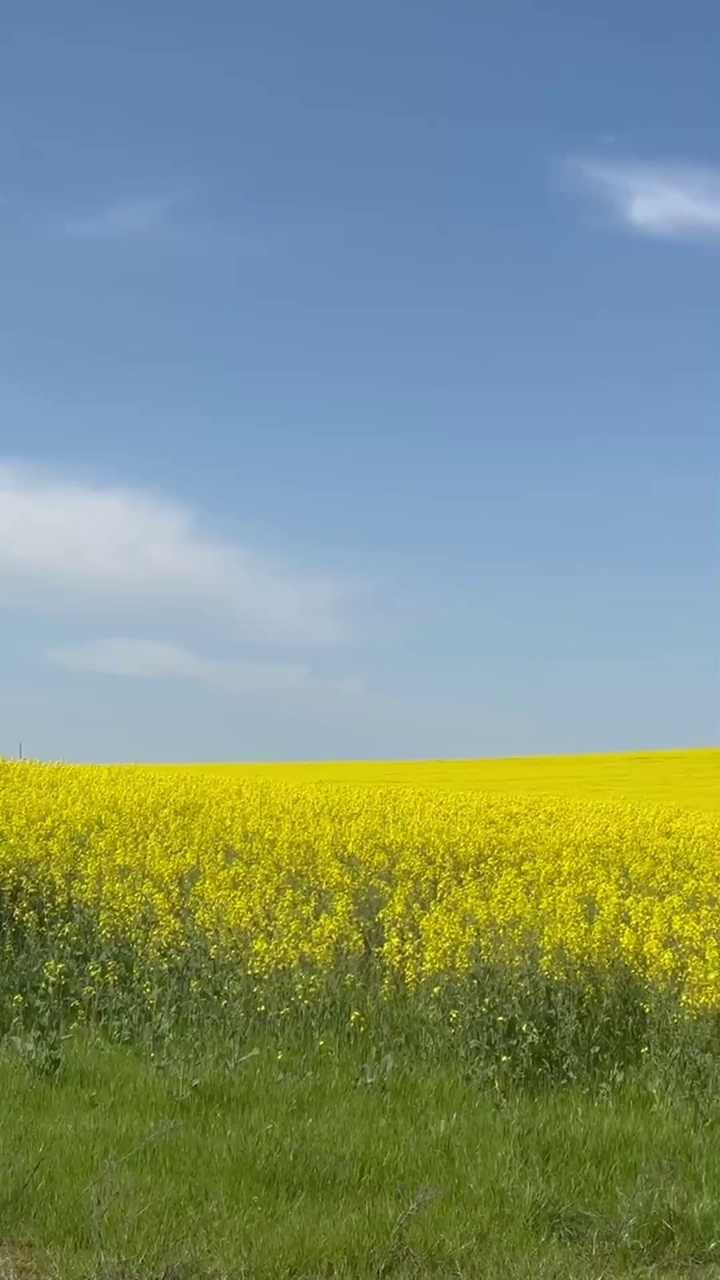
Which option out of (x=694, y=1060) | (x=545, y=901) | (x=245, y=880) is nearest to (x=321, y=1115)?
(x=694, y=1060)

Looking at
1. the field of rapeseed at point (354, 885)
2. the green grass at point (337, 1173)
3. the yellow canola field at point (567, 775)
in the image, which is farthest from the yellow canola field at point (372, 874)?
the yellow canola field at point (567, 775)

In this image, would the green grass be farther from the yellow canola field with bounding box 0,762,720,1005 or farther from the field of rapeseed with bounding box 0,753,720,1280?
the yellow canola field with bounding box 0,762,720,1005

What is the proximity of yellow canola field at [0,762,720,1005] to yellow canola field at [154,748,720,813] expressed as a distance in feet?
32.7

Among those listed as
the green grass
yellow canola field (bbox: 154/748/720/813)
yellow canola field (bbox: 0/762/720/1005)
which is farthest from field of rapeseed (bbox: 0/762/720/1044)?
yellow canola field (bbox: 154/748/720/813)

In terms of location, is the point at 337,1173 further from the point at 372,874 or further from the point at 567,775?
the point at 567,775

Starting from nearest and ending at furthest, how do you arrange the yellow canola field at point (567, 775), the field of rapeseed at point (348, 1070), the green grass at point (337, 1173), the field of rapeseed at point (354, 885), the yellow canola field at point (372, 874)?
the green grass at point (337, 1173)
the field of rapeseed at point (348, 1070)
the field of rapeseed at point (354, 885)
the yellow canola field at point (372, 874)
the yellow canola field at point (567, 775)

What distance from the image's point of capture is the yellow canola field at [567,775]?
35562 mm

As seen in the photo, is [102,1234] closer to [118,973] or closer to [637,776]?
[118,973]

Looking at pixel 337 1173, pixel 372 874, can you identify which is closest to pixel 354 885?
pixel 372 874

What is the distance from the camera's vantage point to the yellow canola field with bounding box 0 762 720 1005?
10.4 meters

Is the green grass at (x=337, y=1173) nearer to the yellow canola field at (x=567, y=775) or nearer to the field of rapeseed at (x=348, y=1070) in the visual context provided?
the field of rapeseed at (x=348, y=1070)

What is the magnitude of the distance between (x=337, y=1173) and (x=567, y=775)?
1458 inches

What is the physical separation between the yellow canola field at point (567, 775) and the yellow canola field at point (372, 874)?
32.7 feet

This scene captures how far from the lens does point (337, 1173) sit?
6547 millimetres
